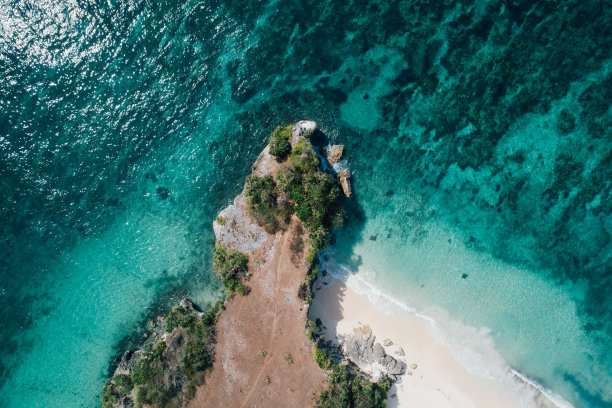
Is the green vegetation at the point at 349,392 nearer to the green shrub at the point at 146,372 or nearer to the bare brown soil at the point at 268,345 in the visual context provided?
the bare brown soil at the point at 268,345

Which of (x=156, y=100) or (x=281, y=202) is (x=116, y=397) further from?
(x=156, y=100)

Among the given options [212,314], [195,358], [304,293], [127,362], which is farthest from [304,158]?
[127,362]

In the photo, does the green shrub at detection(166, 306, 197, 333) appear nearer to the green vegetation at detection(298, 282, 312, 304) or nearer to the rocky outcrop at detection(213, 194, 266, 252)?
the rocky outcrop at detection(213, 194, 266, 252)

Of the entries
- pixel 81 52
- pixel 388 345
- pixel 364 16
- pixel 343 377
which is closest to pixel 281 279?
pixel 343 377

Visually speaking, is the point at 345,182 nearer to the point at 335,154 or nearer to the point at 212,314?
the point at 335,154

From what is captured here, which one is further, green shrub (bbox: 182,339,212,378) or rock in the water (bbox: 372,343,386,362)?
rock in the water (bbox: 372,343,386,362)

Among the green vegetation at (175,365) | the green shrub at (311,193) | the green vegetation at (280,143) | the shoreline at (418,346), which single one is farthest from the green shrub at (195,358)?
the green vegetation at (280,143)

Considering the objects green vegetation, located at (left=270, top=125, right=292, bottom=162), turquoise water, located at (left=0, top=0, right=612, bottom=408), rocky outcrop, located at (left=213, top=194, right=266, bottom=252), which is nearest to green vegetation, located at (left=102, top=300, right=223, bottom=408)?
turquoise water, located at (left=0, top=0, right=612, bottom=408)
